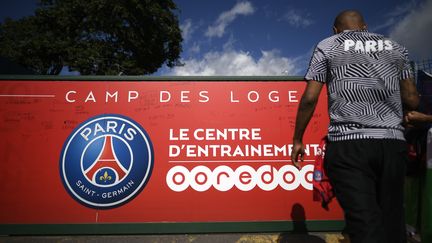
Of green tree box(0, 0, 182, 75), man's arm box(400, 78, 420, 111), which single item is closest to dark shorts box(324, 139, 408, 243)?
man's arm box(400, 78, 420, 111)

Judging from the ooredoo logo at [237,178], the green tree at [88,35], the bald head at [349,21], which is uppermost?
the green tree at [88,35]

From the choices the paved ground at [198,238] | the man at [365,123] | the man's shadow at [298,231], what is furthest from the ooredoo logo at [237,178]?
the man at [365,123]

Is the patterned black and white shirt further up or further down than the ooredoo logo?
further up

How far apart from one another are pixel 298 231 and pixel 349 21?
2.60 meters

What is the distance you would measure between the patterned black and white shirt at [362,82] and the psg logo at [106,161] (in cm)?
253

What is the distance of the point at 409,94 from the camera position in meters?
1.83

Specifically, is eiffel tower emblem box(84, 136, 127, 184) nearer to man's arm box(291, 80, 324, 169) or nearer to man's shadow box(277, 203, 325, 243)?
man's shadow box(277, 203, 325, 243)

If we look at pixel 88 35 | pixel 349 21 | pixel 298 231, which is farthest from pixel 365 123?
pixel 88 35

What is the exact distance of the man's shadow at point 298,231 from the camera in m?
3.41

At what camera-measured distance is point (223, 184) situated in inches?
144

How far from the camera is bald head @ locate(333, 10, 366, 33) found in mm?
1873

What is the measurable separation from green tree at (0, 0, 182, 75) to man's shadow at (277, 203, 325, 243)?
18986 mm

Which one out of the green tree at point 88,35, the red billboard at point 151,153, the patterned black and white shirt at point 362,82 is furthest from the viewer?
the green tree at point 88,35

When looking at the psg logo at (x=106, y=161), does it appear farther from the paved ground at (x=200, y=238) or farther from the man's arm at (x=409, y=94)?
the man's arm at (x=409, y=94)
